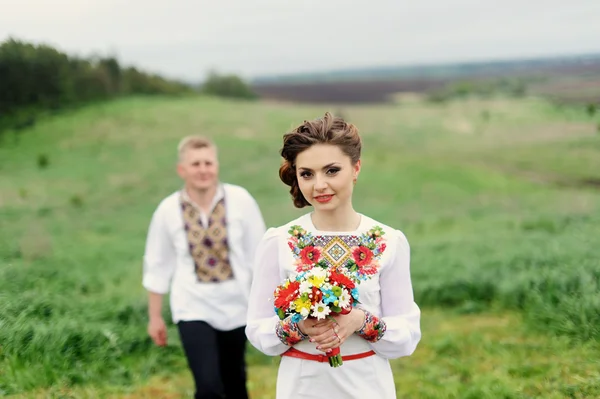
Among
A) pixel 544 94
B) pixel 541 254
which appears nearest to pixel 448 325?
pixel 541 254

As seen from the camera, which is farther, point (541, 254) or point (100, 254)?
point (100, 254)

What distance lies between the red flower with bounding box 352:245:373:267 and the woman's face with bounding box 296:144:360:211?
22 cm

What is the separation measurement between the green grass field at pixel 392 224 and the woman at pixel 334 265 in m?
2.41

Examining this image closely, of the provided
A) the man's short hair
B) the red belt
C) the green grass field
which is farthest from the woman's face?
the green grass field

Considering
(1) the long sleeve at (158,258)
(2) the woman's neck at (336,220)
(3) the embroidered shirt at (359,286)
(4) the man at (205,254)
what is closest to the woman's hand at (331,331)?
(3) the embroidered shirt at (359,286)

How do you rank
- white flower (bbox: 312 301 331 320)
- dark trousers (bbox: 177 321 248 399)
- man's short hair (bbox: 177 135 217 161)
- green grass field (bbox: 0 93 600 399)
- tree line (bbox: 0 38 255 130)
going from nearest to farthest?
1. white flower (bbox: 312 301 331 320)
2. dark trousers (bbox: 177 321 248 399)
3. man's short hair (bbox: 177 135 217 161)
4. green grass field (bbox: 0 93 600 399)
5. tree line (bbox: 0 38 255 130)

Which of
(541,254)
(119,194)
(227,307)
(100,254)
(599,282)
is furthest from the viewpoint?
(119,194)

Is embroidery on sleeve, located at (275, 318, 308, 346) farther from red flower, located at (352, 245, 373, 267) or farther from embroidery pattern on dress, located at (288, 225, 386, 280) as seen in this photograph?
red flower, located at (352, 245, 373, 267)

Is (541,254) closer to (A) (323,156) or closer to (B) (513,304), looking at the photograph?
(B) (513,304)

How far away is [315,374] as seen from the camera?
280cm

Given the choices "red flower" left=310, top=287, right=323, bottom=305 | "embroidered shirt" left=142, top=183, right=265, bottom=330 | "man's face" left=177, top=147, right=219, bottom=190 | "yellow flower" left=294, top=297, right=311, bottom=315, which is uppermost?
"man's face" left=177, top=147, right=219, bottom=190

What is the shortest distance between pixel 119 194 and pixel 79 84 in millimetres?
3141

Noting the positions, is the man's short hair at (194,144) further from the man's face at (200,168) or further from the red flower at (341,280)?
the red flower at (341,280)

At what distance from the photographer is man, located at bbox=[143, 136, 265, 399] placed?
443 centimetres
